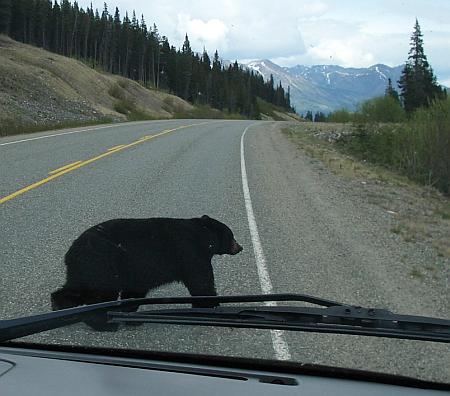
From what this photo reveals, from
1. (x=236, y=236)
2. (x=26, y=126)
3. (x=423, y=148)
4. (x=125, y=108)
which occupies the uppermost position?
(x=125, y=108)

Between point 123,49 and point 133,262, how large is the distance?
103 m

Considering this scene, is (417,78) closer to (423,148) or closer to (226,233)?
(423,148)

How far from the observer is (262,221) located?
8.41m

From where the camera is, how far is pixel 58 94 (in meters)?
38.2

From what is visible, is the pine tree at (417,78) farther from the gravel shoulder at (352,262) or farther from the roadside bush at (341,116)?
the gravel shoulder at (352,262)

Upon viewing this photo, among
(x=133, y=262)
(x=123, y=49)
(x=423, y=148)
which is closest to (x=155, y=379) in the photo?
(x=133, y=262)

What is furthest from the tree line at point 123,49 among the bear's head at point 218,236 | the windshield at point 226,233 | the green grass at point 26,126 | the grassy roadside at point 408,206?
the bear's head at point 218,236

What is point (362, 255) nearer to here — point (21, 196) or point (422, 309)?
point (422, 309)

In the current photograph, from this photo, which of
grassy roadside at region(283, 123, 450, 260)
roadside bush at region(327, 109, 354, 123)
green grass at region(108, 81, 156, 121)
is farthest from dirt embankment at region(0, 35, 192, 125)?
roadside bush at region(327, 109, 354, 123)

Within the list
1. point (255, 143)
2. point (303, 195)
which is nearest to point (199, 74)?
point (255, 143)

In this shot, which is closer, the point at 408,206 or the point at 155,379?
the point at 155,379

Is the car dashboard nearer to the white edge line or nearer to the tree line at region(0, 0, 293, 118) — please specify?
the white edge line

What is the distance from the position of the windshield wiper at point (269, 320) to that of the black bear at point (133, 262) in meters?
1.27

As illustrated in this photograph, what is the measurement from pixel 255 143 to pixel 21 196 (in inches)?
558
